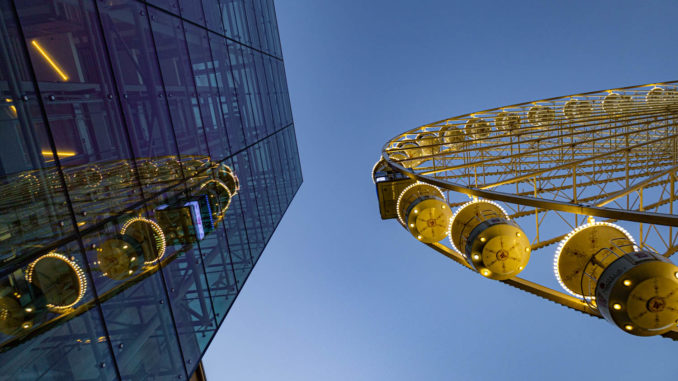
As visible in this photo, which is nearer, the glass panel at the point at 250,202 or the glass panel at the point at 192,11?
the glass panel at the point at 192,11

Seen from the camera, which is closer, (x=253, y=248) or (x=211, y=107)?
(x=211, y=107)

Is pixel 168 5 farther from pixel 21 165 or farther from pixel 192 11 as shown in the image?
pixel 21 165

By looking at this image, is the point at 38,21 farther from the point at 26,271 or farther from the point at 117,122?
the point at 26,271

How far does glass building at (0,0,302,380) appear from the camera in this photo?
6258 millimetres

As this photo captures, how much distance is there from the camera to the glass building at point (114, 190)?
6.26 m

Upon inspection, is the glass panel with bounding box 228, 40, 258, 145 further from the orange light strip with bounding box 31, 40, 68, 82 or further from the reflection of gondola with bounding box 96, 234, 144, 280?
the orange light strip with bounding box 31, 40, 68, 82

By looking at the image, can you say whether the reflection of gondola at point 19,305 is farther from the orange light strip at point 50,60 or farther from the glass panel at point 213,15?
the glass panel at point 213,15

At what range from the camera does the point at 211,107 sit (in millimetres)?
14914

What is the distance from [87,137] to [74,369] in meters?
4.87

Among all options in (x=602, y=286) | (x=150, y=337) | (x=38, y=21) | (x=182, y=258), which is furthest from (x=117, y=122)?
(x=602, y=286)

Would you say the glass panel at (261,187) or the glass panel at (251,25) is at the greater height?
the glass panel at (251,25)

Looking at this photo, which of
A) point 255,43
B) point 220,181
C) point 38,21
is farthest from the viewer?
point 255,43

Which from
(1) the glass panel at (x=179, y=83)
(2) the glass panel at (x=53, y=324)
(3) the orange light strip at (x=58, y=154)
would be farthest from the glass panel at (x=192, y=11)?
(2) the glass panel at (x=53, y=324)

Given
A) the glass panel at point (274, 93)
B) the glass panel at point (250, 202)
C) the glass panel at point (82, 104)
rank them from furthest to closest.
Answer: the glass panel at point (274, 93)
the glass panel at point (250, 202)
the glass panel at point (82, 104)
